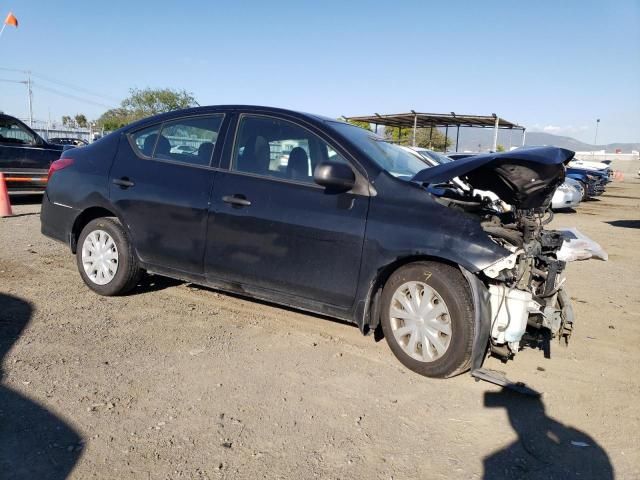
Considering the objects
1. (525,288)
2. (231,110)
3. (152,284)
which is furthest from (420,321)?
(152,284)

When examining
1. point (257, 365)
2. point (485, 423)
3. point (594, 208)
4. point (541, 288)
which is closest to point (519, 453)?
point (485, 423)

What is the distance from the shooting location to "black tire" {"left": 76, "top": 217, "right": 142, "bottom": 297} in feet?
15.8

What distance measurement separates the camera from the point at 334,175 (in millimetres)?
3701

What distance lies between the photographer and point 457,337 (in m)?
3.47

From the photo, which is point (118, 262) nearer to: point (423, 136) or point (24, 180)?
point (24, 180)

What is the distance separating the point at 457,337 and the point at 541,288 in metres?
0.86

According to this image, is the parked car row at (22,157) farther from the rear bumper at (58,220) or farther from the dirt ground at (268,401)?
the dirt ground at (268,401)

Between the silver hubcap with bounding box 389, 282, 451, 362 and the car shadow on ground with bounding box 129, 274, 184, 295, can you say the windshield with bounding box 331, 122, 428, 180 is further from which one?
the car shadow on ground with bounding box 129, 274, 184, 295

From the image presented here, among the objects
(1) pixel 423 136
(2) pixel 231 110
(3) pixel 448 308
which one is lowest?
(3) pixel 448 308

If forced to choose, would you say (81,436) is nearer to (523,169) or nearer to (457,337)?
(457,337)

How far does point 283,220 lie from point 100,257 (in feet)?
6.70

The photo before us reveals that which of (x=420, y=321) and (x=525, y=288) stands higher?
(x=525, y=288)

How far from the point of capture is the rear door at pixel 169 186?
4.42 metres

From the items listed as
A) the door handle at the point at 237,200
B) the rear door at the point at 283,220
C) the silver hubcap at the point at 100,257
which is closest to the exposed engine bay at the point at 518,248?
the rear door at the point at 283,220
